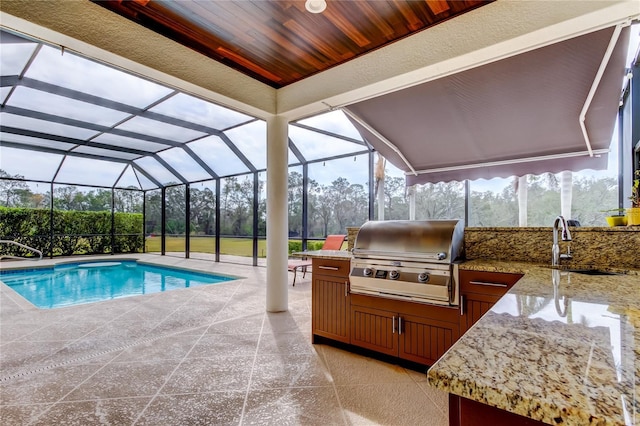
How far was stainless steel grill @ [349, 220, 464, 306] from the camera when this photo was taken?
2.55 m

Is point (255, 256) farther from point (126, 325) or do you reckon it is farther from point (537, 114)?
point (537, 114)

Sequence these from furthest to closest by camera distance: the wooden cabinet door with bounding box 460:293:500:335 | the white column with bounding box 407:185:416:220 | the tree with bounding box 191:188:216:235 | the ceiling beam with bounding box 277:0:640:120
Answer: the tree with bounding box 191:188:216:235, the white column with bounding box 407:185:416:220, the wooden cabinet door with bounding box 460:293:500:335, the ceiling beam with bounding box 277:0:640:120

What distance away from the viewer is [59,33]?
95.0 inches

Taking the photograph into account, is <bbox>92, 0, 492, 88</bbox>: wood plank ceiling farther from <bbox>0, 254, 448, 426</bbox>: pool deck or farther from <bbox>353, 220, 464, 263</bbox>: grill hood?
<bbox>0, 254, 448, 426</bbox>: pool deck

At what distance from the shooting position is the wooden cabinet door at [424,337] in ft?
8.21

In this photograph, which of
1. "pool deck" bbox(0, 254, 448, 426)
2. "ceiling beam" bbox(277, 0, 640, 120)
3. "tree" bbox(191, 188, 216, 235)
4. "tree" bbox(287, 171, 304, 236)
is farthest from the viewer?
"tree" bbox(191, 188, 216, 235)

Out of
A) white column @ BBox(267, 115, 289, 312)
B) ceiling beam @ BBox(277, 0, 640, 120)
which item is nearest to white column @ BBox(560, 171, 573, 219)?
ceiling beam @ BBox(277, 0, 640, 120)

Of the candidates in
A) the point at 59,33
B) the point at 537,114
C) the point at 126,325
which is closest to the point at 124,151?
the point at 126,325

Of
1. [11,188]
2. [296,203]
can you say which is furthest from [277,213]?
[11,188]

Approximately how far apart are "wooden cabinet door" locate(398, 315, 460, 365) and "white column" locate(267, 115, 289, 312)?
2132 mm

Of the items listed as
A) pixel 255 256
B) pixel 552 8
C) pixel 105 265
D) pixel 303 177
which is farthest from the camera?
pixel 105 265

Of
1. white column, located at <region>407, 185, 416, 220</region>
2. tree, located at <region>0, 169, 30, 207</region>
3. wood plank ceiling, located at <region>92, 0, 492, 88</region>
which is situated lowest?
white column, located at <region>407, 185, 416, 220</region>

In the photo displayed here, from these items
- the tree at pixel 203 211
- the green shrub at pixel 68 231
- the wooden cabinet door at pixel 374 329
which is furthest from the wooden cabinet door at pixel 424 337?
the green shrub at pixel 68 231

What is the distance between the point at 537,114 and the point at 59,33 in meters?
4.58
